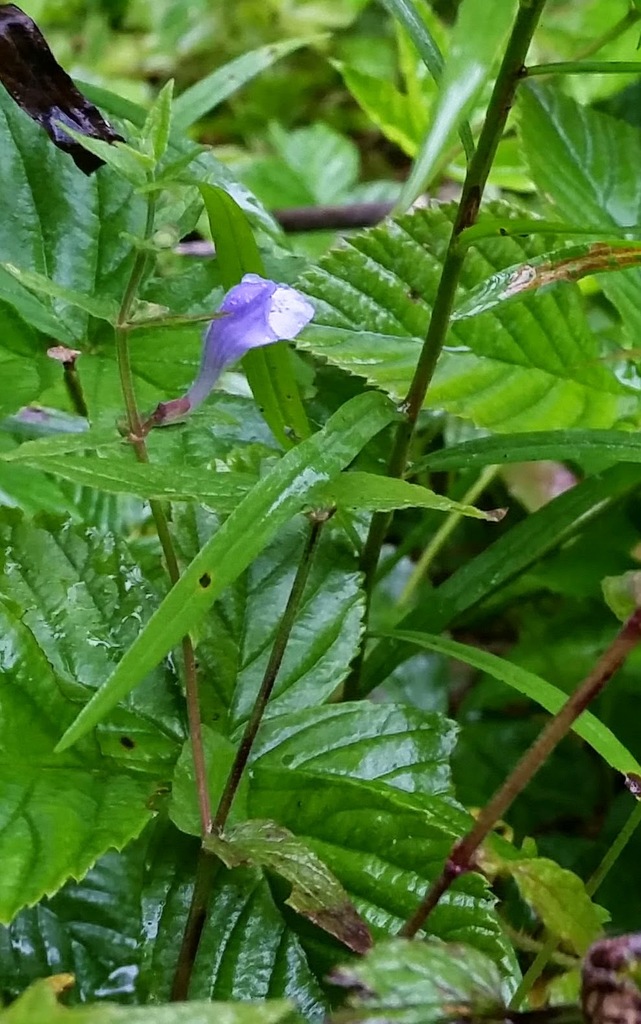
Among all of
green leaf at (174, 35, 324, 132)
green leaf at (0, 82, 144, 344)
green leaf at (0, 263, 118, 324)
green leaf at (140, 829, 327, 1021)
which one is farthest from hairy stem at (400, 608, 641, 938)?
green leaf at (174, 35, 324, 132)

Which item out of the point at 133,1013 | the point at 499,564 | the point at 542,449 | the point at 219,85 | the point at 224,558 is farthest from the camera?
the point at 219,85

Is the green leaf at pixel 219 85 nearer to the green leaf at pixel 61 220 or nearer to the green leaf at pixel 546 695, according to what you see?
the green leaf at pixel 61 220

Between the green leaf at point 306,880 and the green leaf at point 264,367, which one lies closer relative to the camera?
the green leaf at point 306,880

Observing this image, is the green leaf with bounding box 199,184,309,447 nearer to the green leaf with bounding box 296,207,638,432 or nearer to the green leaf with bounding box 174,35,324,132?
the green leaf with bounding box 296,207,638,432

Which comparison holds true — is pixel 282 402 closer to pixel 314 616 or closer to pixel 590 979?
pixel 314 616

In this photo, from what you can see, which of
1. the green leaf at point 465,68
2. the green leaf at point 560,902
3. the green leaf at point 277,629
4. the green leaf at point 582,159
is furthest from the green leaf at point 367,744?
the green leaf at point 582,159

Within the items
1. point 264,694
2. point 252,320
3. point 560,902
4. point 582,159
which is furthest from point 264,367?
point 582,159

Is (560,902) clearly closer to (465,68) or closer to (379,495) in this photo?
(379,495)
